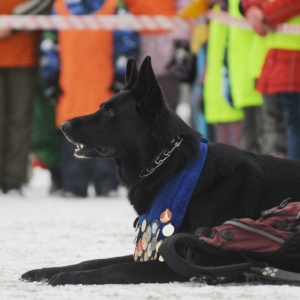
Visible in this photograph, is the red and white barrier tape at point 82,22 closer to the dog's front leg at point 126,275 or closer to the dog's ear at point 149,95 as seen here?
the dog's ear at point 149,95

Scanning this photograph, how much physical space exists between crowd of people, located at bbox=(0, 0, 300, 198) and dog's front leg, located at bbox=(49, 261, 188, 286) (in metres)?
4.98

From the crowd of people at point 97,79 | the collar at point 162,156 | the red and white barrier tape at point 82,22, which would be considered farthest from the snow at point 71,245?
the red and white barrier tape at point 82,22

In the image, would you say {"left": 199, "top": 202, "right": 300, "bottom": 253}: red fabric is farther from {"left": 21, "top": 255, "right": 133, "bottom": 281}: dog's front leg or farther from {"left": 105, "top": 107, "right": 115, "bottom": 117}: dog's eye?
{"left": 105, "top": 107, "right": 115, "bottom": 117}: dog's eye

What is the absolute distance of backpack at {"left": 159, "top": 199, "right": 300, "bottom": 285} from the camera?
4.75 metres

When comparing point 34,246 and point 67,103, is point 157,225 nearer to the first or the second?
point 34,246

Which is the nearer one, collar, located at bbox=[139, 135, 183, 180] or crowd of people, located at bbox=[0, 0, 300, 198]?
collar, located at bbox=[139, 135, 183, 180]

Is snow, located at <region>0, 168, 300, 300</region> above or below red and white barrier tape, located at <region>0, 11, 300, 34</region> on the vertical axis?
below

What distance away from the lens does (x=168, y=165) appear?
5203 millimetres

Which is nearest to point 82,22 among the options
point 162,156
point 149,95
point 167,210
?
point 149,95

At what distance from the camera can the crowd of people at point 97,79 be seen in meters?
10.4

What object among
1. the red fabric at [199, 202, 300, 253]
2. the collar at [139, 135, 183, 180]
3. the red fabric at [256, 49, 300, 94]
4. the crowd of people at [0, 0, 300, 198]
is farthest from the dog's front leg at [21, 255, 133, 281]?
the crowd of people at [0, 0, 300, 198]

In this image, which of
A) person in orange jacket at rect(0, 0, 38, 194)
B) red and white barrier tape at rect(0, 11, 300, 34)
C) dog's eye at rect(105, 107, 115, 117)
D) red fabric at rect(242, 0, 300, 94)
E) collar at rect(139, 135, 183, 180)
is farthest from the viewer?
person in orange jacket at rect(0, 0, 38, 194)

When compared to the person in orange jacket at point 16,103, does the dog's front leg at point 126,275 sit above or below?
above

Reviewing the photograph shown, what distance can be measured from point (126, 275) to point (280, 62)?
413cm
